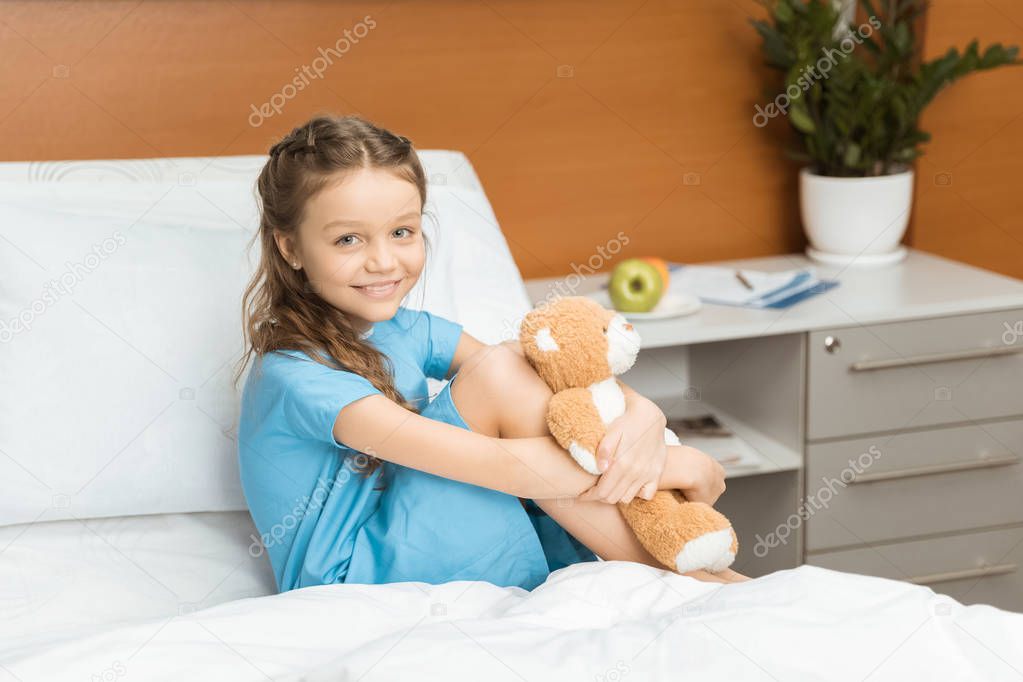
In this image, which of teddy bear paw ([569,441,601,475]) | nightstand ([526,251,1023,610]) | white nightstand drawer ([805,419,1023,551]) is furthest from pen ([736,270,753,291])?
teddy bear paw ([569,441,601,475])

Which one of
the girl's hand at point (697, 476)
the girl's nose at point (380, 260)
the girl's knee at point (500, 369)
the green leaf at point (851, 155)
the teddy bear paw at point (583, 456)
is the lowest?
the girl's hand at point (697, 476)

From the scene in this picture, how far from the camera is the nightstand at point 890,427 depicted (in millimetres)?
1862

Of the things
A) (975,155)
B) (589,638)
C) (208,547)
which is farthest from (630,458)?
(975,155)

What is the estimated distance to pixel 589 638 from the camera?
94 centimetres

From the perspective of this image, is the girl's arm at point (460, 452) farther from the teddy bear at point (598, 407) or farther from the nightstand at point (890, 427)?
the nightstand at point (890, 427)

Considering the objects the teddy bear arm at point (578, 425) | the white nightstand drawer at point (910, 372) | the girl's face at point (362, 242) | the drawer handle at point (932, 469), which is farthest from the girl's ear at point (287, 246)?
the drawer handle at point (932, 469)

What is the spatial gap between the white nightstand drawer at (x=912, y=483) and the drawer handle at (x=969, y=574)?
8 cm

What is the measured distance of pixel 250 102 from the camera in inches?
77.7

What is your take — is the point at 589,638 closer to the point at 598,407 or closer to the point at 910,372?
the point at 598,407

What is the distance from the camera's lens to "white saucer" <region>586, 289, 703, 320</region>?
1885 mm

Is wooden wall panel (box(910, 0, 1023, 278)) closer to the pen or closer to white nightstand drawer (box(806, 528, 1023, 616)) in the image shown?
the pen

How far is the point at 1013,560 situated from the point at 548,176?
1.11 meters

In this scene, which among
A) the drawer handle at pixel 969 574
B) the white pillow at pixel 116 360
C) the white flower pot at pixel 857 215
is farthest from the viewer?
the white flower pot at pixel 857 215

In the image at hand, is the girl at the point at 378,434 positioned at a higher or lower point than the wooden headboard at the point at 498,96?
lower
